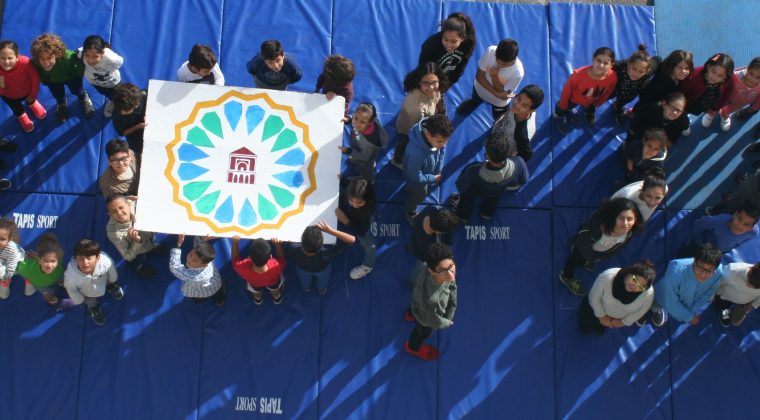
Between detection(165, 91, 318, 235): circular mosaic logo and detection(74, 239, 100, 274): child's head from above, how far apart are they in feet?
2.50

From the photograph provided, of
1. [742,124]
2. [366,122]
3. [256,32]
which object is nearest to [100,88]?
[256,32]

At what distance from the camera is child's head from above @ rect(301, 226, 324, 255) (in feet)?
17.3

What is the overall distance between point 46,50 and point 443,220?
3.85 m

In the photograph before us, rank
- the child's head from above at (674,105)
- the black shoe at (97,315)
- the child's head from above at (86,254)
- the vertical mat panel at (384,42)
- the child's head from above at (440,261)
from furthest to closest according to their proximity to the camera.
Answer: the vertical mat panel at (384,42) → the black shoe at (97,315) → the child's head from above at (674,105) → the child's head from above at (86,254) → the child's head from above at (440,261)

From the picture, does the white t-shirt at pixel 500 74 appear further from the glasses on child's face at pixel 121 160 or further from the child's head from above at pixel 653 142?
the glasses on child's face at pixel 121 160

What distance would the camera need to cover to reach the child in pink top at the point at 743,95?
6070mm

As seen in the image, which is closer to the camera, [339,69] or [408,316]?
[339,69]

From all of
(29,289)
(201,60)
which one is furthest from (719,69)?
(29,289)

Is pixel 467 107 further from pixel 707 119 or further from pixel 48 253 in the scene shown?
pixel 48 253

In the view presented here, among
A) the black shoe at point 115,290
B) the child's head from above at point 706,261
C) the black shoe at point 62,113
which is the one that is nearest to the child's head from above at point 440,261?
the child's head from above at point 706,261

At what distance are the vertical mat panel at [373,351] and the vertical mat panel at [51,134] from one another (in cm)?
289

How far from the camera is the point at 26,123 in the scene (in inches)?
261

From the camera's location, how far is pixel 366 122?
18.5 ft

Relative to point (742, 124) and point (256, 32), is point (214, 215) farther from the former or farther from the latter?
point (742, 124)
